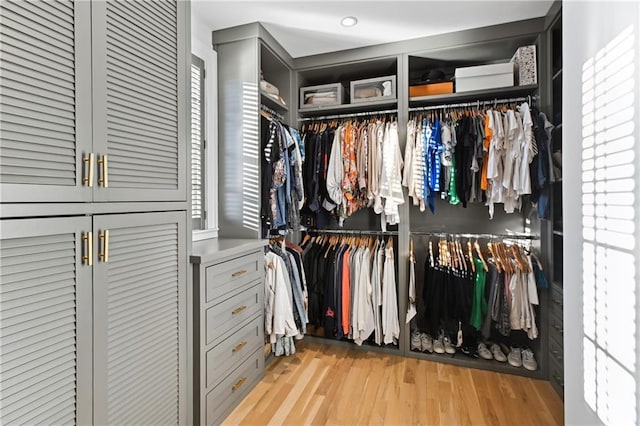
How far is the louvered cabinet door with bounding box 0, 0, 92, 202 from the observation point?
92cm

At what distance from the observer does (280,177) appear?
2.43m

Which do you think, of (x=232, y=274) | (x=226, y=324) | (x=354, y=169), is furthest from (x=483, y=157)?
(x=226, y=324)

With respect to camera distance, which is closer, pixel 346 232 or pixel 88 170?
pixel 88 170

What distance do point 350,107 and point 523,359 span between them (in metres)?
2.35

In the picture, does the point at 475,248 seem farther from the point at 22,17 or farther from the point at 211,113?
the point at 22,17

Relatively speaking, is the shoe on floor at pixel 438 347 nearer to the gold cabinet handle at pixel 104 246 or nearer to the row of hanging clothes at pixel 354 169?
the row of hanging clothes at pixel 354 169

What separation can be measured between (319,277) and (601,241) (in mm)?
1979

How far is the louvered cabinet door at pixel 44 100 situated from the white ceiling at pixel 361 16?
1.28 metres

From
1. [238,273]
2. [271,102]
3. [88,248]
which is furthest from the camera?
[271,102]

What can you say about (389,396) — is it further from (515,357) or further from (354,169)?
(354,169)

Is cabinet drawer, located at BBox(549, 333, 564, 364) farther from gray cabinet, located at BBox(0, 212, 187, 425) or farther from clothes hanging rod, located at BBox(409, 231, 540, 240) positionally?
gray cabinet, located at BBox(0, 212, 187, 425)

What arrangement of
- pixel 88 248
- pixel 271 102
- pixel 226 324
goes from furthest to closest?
pixel 271 102 < pixel 226 324 < pixel 88 248

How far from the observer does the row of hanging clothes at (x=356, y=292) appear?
8.50 feet

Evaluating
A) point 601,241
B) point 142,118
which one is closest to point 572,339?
point 601,241
